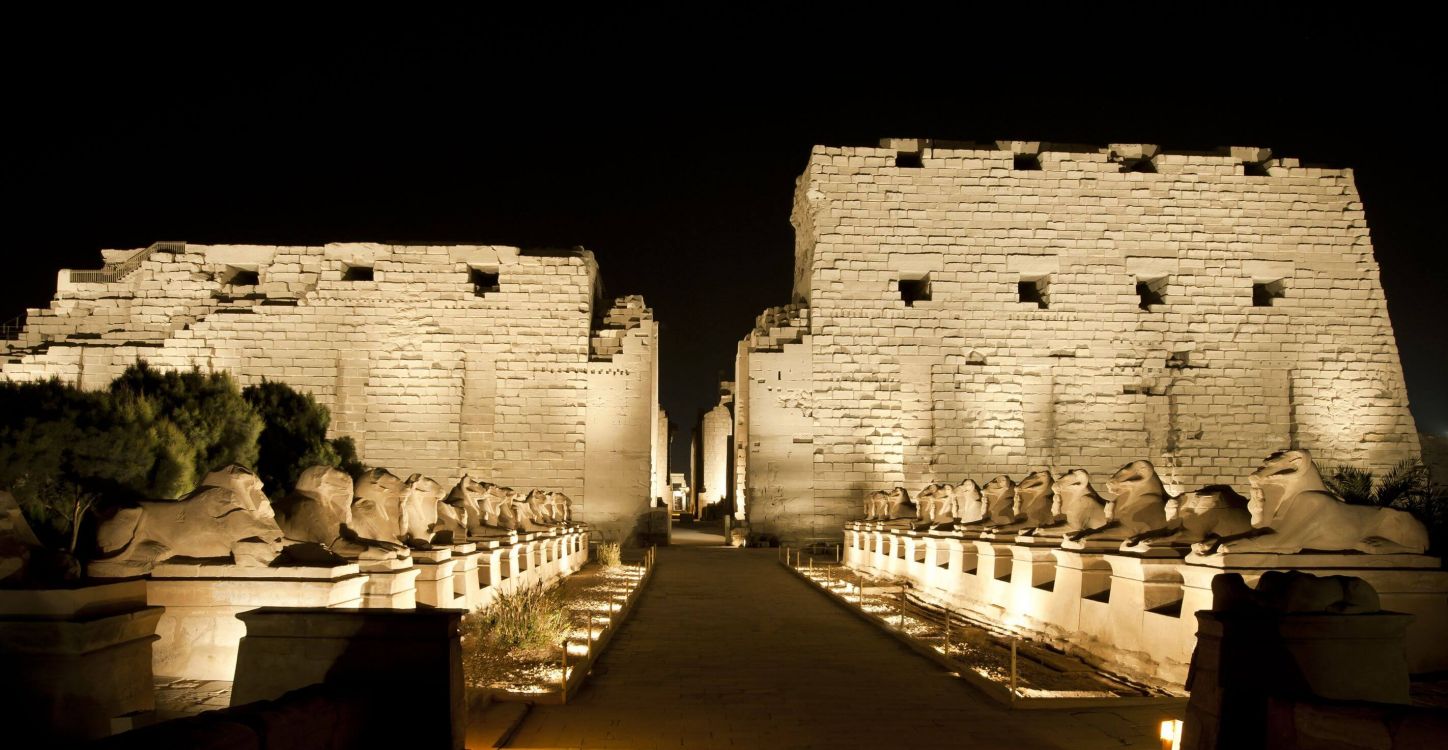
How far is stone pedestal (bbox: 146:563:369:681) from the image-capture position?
18.1 ft

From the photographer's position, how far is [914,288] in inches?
1075

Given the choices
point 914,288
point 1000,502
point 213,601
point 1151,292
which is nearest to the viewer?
point 213,601

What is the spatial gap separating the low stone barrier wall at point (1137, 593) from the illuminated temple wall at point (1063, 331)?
13331 millimetres

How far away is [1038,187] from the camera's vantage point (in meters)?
26.3

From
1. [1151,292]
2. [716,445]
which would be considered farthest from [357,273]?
[1151,292]

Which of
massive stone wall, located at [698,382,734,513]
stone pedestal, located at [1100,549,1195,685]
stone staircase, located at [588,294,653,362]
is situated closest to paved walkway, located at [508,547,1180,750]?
stone pedestal, located at [1100,549,1195,685]

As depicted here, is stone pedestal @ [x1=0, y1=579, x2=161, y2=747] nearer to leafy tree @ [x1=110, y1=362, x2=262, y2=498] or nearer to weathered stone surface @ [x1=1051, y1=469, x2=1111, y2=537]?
weathered stone surface @ [x1=1051, y1=469, x2=1111, y2=537]

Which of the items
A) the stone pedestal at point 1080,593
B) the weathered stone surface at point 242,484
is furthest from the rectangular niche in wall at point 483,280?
the stone pedestal at point 1080,593

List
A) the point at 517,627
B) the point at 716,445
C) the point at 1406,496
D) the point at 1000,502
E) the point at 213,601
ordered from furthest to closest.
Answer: the point at 716,445, the point at 1406,496, the point at 1000,502, the point at 517,627, the point at 213,601

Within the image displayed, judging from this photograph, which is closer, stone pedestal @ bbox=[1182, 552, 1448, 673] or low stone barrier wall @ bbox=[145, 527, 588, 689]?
low stone barrier wall @ bbox=[145, 527, 588, 689]

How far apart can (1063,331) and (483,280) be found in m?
15.9

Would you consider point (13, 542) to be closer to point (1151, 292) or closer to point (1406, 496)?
point (1406, 496)

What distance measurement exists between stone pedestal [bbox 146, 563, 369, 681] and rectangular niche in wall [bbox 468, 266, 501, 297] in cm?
2099

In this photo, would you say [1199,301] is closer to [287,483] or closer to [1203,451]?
[1203,451]
